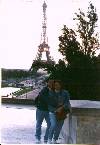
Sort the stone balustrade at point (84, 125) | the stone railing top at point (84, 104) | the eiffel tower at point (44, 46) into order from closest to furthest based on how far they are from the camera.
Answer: the stone balustrade at point (84, 125) < the stone railing top at point (84, 104) < the eiffel tower at point (44, 46)

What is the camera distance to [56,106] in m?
4.39

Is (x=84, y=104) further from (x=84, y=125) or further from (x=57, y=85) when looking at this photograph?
(x=57, y=85)

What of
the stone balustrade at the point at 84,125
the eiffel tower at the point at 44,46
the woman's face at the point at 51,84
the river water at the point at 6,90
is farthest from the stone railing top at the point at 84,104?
the river water at the point at 6,90

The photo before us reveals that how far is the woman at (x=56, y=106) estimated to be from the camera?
4270 mm

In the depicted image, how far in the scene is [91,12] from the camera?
4.29m

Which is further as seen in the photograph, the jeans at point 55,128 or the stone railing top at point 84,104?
the jeans at point 55,128

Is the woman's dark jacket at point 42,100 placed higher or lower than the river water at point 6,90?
lower

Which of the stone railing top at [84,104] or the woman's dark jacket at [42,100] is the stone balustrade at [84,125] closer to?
the stone railing top at [84,104]

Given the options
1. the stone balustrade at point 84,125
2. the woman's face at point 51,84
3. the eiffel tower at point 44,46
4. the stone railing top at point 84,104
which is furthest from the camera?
the woman's face at point 51,84

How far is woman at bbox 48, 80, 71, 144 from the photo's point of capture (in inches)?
168

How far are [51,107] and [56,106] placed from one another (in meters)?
0.08

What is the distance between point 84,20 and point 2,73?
5.15ft

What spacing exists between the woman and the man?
7cm

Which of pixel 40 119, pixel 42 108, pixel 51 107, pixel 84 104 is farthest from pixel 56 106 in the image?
pixel 84 104
